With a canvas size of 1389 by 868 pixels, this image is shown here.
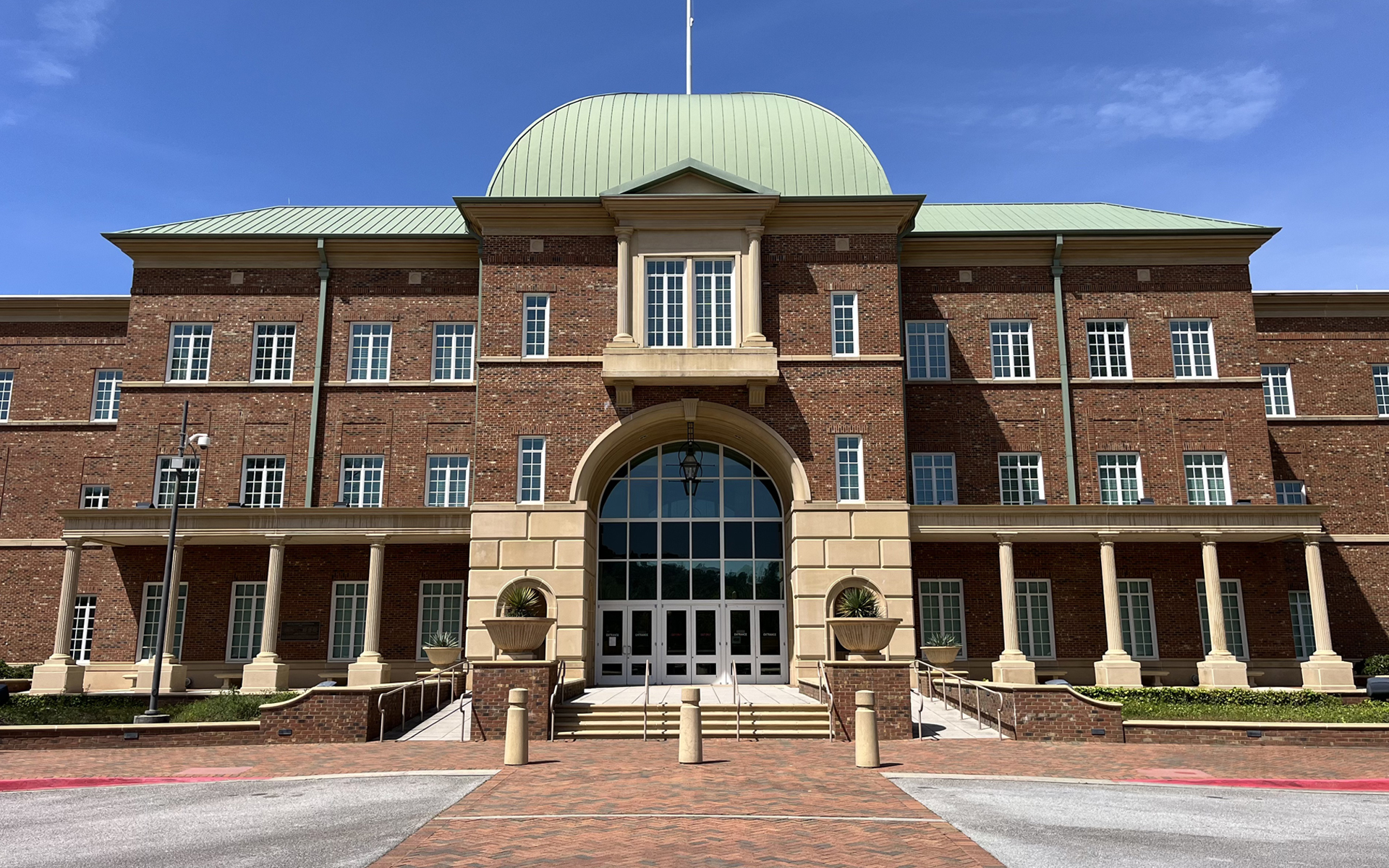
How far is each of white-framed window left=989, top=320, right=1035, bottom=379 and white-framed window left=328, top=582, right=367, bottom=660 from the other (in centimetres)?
1973

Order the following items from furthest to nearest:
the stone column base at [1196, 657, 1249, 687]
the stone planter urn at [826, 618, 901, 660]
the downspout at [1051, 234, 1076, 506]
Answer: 1. the downspout at [1051, 234, 1076, 506]
2. the stone column base at [1196, 657, 1249, 687]
3. the stone planter urn at [826, 618, 901, 660]

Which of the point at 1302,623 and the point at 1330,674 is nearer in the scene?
the point at 1330,674

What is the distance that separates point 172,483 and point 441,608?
8589 millimetres

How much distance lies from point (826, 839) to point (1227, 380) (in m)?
24.9

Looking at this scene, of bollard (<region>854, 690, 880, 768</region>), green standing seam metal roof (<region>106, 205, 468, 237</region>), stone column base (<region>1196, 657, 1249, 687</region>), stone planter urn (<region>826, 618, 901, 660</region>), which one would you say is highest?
green standing seam metal roof (<region>106, 205, 468, 237</region>)

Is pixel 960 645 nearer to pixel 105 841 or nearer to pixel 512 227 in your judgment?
pixel 512 227

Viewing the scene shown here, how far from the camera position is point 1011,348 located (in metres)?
30.0

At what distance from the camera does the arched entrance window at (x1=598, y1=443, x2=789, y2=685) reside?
26922 mm

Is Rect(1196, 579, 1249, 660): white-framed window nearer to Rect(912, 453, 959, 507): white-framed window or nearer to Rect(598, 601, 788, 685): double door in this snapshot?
Rect(912, 453, 959, 507): white-framed window

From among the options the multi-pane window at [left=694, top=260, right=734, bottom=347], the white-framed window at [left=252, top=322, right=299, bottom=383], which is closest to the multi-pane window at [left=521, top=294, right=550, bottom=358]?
the multi-pane window at [left=694, top=260, right=734, bottom=347]

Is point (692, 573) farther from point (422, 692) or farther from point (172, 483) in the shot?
point (172, 483)

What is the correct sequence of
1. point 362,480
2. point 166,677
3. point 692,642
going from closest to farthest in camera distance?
point 166,677 → point 692,642 → point 362,480

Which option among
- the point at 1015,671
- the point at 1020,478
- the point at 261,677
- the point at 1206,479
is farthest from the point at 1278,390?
Result: the point at 261,677

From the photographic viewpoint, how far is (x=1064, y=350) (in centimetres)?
2952
